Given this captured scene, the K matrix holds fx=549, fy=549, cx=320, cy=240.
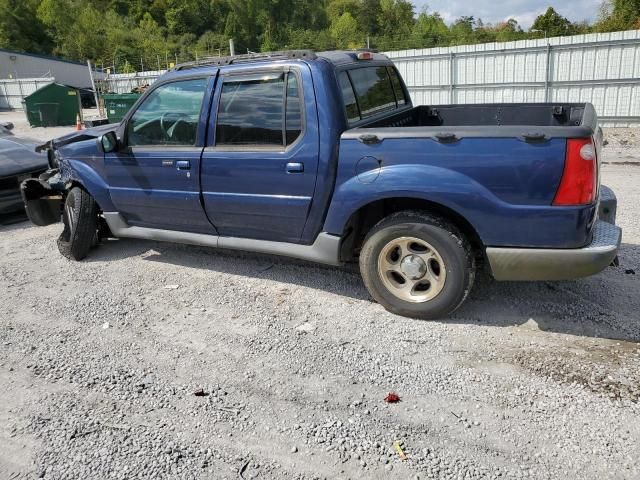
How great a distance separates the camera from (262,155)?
422 centimetres

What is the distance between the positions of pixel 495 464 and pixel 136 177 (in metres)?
3.83

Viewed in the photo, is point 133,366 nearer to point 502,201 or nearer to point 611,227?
point 502,201

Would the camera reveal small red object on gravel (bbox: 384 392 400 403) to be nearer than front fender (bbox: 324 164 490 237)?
Yes

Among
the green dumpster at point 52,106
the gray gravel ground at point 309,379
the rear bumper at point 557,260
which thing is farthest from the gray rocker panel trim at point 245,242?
the green dumpster at point 52,106

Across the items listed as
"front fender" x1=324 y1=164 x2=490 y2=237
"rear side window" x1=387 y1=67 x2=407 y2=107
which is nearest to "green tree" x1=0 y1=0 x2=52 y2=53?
"rear side window" x1=387 y1=67 x2=407 y2=107

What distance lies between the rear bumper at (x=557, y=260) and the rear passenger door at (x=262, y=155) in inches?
56.9

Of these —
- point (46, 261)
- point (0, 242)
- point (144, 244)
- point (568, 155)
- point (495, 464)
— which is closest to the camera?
point (495, 464)

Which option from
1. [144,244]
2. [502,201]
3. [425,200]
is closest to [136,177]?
→ [144,244]

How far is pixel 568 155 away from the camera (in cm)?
324

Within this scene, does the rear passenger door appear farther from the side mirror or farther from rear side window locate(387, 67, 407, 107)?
rear side window locate(387, 67, 407, 107)

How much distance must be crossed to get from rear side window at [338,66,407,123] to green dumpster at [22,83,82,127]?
75.1ft

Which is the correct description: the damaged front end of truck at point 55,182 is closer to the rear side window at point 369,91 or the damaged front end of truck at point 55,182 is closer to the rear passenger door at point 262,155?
the rear passenger door at point 262,155

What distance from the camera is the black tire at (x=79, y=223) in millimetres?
5523

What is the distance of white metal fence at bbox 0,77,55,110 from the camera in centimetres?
3675
